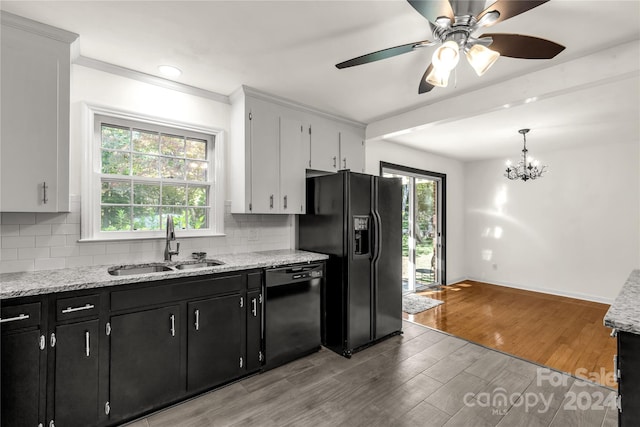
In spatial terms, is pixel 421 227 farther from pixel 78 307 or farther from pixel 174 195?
pixel 78 307

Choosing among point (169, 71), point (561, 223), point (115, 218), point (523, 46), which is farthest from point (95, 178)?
point (561, 223)

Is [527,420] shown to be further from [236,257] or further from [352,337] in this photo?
[236,257]

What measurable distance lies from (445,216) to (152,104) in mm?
5138

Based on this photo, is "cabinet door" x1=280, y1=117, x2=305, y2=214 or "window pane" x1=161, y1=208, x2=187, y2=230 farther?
"cabinet door" x1=280, y1=117, x2=305, y2=214

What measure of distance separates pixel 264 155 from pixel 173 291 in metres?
1.52

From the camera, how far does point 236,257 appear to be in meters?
2.90

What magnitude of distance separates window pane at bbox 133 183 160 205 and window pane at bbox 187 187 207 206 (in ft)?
0.95

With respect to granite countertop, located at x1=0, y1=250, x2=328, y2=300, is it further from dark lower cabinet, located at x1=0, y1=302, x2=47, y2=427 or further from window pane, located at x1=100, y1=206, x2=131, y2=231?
window pane, located at x1=100, y1=206, x2=131, y2=231

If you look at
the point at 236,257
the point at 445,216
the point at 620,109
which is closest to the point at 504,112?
the point at 620,109

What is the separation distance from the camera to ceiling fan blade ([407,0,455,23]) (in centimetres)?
128

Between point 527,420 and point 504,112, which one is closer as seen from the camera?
point 527,420

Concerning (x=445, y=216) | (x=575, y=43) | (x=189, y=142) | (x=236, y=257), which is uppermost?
(x=575, y=43)

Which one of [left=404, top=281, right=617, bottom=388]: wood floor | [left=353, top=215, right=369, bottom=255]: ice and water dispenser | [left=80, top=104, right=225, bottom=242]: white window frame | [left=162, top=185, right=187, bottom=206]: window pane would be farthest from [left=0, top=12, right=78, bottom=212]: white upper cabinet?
[left=404, top=281, right=617, bottom=388]: wood floor

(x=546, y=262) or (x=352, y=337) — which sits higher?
(x=546, y=262)
